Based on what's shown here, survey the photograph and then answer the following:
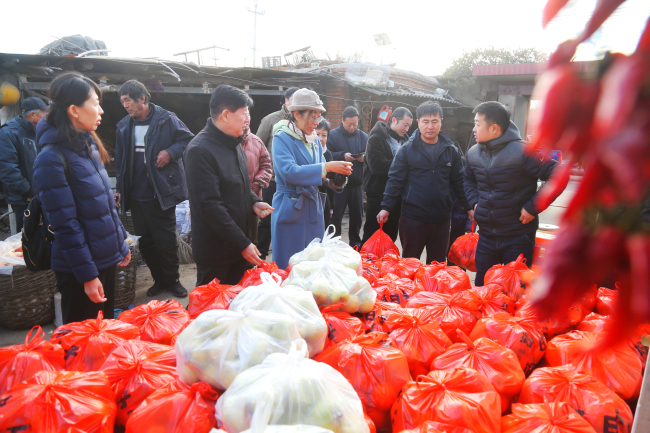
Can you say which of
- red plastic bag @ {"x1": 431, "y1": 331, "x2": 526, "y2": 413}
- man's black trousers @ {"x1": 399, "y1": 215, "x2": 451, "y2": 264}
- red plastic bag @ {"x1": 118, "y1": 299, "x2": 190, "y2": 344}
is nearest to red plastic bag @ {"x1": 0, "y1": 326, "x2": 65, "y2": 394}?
red plastic bag @ {"x1": 118, "y1": 299, "x2": 190, "y2": 344}

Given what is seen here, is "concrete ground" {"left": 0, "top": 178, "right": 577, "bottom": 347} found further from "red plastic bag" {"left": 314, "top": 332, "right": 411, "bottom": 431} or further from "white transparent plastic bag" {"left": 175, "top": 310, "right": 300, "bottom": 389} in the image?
"white transparent plastic bag" {"left": 175, "top": 310, "right": 300, "bottom": 389}

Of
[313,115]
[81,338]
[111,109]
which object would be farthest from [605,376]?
[111,109]

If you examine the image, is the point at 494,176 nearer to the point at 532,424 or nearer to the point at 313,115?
the point at 313,115

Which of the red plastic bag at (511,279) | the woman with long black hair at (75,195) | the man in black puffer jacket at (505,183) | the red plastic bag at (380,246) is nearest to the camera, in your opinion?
the woman with long black hair at (75,195)

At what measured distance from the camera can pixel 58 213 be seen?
195 cm

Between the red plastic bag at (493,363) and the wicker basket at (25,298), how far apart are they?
3331 millimetres

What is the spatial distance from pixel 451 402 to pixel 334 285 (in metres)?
0.78

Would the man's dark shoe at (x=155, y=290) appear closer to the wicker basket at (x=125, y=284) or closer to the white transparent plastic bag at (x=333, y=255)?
the wicker basket at (x=125, y=284)

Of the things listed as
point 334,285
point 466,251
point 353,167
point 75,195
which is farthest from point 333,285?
point 353,167

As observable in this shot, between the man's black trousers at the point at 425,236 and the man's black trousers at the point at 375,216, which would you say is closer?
the man's black trousers at the point at 425,236

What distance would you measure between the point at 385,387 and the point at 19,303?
133 inches

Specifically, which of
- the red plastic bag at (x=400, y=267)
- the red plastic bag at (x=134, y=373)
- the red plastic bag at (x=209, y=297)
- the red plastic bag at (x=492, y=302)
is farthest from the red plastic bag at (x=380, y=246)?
the red plastic bag at (x=134, y=373)

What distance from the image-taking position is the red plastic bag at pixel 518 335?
5.28ft

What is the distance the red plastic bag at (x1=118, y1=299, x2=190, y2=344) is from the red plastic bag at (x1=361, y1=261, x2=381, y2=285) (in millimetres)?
1027
